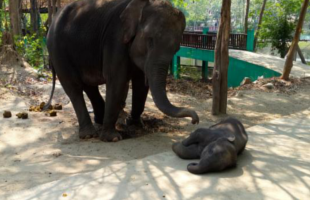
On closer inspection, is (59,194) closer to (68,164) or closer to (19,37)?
(68,164)

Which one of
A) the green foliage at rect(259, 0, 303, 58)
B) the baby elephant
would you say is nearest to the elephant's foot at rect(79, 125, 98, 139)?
the baby elephant

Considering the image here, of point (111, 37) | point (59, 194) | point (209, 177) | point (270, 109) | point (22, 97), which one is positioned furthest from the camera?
point (22, 97)

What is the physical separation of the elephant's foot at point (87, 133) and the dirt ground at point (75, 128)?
0.42 ft

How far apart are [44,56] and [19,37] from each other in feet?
3.66

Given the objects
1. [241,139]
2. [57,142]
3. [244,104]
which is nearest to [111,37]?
[57,142]

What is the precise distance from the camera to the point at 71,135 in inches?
269

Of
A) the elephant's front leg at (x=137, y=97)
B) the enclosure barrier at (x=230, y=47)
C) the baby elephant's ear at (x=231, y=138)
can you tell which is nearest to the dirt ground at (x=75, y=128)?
the elephant's front leg at (x=137, y=97)

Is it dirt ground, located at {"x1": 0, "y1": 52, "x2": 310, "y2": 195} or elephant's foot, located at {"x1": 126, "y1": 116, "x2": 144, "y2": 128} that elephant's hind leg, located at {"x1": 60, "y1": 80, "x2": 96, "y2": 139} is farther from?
elephant's foot, located at {"x1": 126, "y1": 116, "x2": 144, "y2": 128}

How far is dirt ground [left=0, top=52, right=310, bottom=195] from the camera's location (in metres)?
5.11

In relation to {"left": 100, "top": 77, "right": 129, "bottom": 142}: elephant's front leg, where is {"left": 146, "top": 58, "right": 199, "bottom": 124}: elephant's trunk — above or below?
above

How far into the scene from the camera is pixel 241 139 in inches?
198

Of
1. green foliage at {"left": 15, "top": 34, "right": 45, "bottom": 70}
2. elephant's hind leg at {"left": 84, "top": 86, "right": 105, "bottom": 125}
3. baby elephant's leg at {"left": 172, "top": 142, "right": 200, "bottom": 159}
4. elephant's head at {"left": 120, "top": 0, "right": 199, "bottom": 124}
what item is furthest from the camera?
green foliage at {"left": 15, "top": 34, "right": 45, "bottom": 70}

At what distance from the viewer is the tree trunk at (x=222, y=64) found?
7941 millimetres

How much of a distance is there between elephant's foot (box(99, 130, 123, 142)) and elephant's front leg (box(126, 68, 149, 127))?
83 centimetres
